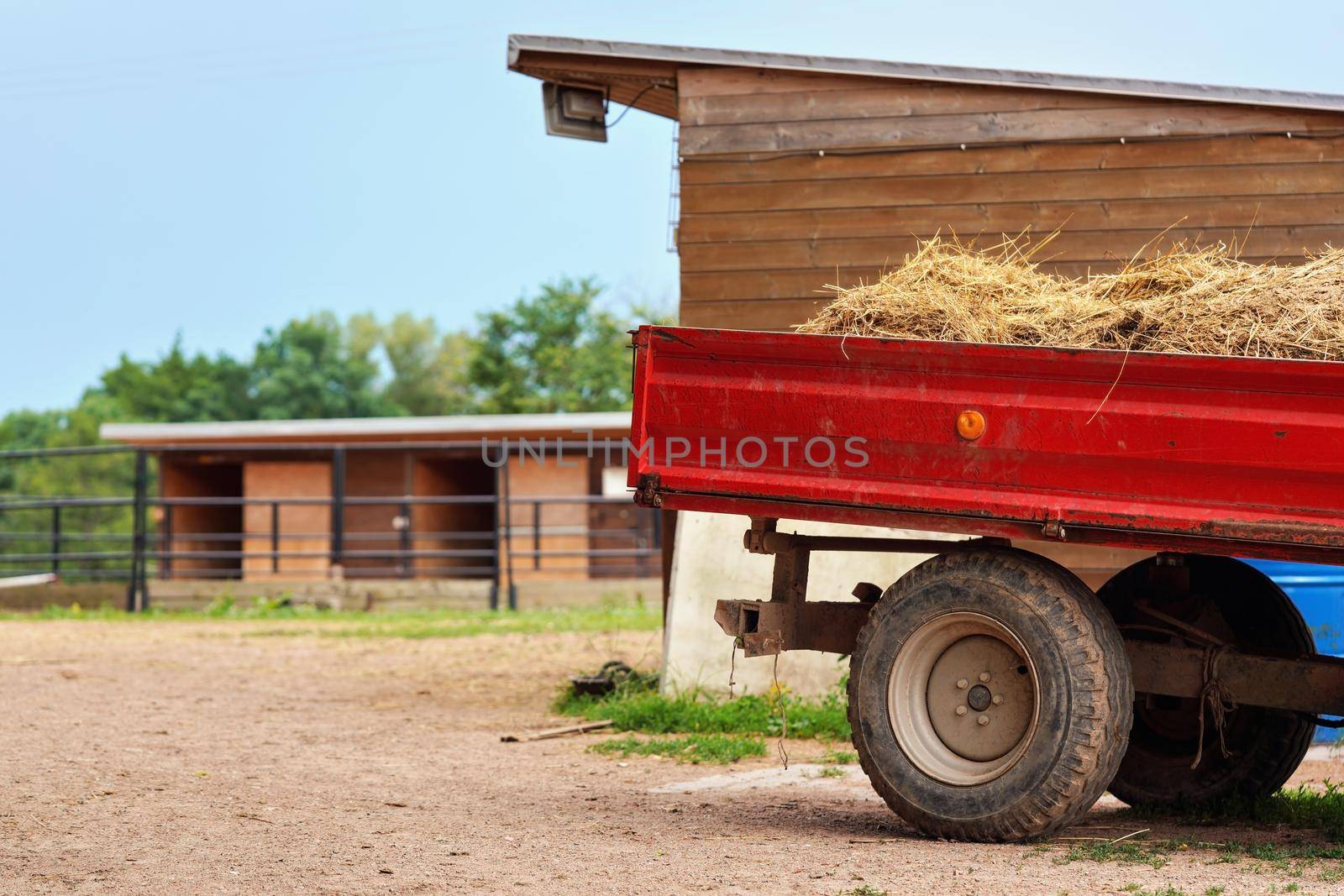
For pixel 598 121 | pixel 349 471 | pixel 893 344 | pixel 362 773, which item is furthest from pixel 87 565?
pixel 893 344

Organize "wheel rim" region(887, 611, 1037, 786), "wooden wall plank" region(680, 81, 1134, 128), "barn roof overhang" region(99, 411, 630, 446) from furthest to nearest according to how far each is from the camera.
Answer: "barn roof overhang" region(99, 411, 630, 446) → "wooden wall plank" region(680, 81, 1134, 128) → "wheel rim" region(887, 611, 1037, 786)

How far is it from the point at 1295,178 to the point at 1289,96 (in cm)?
49

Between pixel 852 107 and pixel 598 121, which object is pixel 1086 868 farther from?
pixel 598 121

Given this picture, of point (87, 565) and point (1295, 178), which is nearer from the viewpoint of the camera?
point (1295, 178)

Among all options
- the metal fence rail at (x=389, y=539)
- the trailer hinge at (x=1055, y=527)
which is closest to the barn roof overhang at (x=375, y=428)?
the metal fence rail at (x=389, y=539)

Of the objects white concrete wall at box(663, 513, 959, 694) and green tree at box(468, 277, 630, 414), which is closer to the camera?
white concrete wall at box(663, 513, 959, 694)

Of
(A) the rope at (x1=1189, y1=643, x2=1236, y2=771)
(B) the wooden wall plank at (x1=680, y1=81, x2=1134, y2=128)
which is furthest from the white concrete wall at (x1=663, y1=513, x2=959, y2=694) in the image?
(A) the rope at (x1=1189, y1=643, x2=1236, y2=771)

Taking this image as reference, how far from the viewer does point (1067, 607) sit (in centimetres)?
502

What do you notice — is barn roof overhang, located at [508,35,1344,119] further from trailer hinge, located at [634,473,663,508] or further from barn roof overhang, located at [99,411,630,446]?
barn roof overhang, located at [99,411,630,446]

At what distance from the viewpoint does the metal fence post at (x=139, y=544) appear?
17609 millimetres

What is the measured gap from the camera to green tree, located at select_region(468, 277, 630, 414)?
3878 cm

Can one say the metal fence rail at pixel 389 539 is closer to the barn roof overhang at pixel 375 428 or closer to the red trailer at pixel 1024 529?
the barn roof overhang at pixel 375 428

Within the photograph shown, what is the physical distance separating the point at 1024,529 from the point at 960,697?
719mm

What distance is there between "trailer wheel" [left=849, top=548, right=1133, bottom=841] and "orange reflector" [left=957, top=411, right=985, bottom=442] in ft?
1.60
